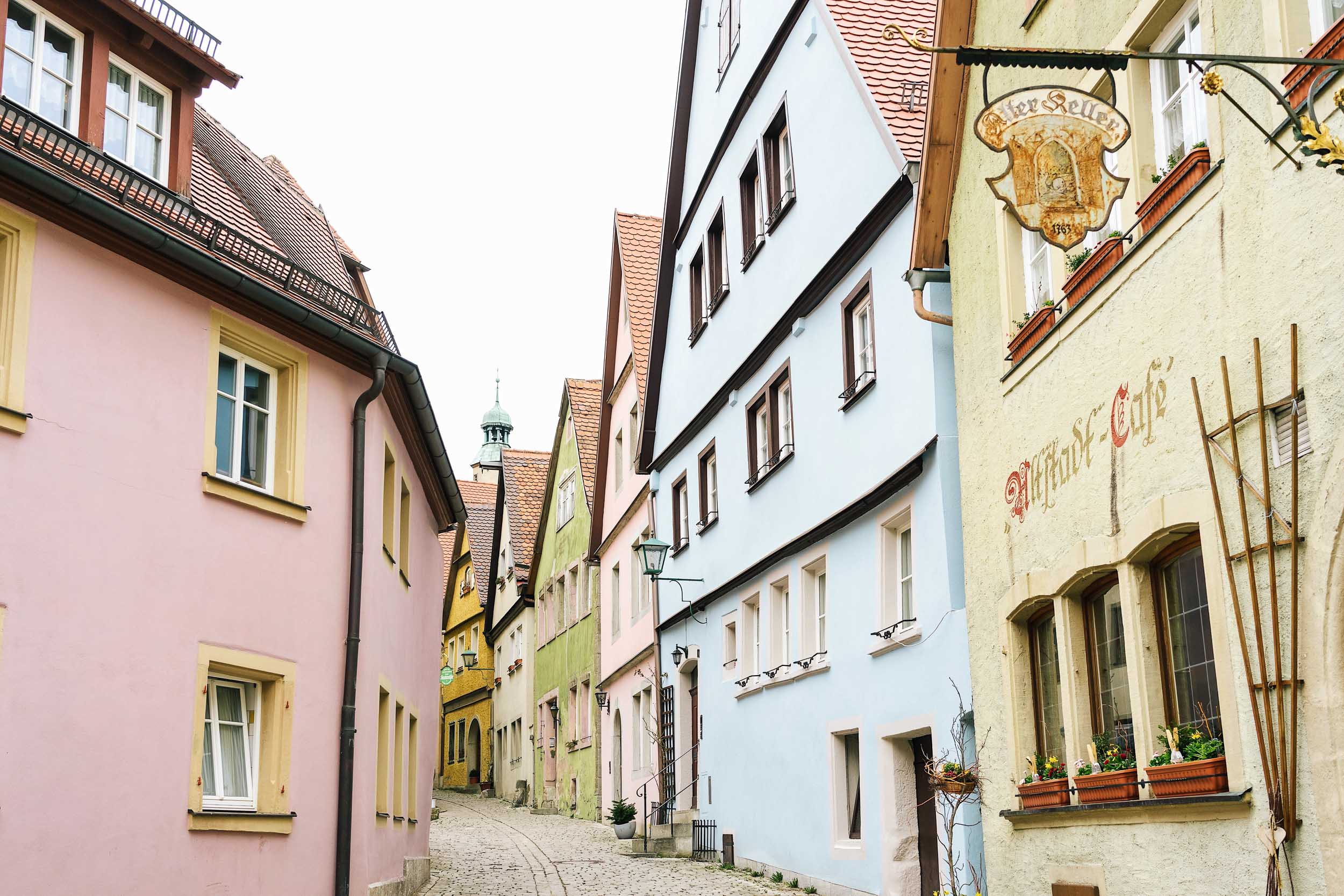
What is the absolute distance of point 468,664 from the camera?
1725 inches

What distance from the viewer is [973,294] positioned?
1134cm

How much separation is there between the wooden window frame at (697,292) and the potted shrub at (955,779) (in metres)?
10.6

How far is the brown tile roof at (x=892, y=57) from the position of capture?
44.1ft

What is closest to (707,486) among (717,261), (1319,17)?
(717,261)

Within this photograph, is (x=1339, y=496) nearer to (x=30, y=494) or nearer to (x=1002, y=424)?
(x=1002, y=424)

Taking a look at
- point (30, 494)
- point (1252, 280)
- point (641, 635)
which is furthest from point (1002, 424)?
point (641, 635)

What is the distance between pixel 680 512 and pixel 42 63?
13.4m

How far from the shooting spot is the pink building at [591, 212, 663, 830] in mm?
24683

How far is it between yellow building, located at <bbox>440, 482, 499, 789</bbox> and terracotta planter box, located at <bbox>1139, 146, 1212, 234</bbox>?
120ft

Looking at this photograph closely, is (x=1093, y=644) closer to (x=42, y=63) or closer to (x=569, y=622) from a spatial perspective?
(x=42, y=63)

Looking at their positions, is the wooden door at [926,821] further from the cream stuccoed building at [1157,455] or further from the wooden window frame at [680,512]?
the wooden window frame at [680,512]

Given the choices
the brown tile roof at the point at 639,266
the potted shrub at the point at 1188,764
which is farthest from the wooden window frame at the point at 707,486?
the potted shrub at the point at 1188,764

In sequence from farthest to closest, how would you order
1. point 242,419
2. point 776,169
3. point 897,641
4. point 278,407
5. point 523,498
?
point 523,498
point 776,169
point 897,641
point 278,407
point 242,419

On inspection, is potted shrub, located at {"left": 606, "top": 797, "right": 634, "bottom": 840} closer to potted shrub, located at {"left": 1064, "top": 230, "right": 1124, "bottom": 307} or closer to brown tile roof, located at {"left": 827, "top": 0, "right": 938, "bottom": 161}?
brown tile roof, located at {"left": 827, "top": 0, "right": 938, "bottom": 161}
